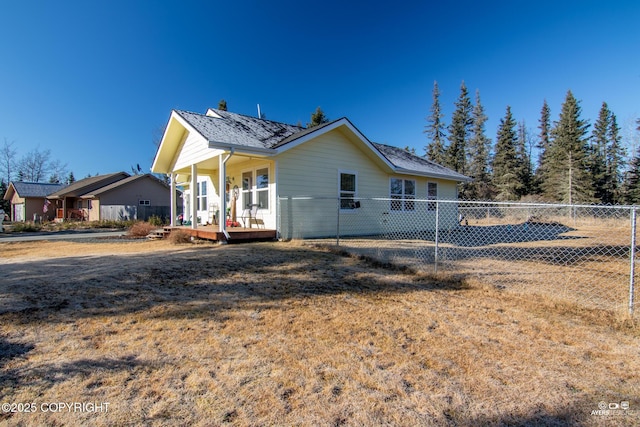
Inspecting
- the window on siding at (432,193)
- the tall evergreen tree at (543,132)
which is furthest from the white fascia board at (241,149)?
the tall evergreen tree at (543,132)

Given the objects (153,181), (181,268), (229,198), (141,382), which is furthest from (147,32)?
(153,181)

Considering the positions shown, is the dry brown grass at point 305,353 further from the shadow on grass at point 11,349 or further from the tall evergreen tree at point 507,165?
the tall evergreen tree at point 507,165

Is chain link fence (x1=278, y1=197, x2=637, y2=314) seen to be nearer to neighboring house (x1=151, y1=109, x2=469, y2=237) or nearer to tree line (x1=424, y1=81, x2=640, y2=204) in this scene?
neighboring house (x1=151, y1=109, x2=469, y2=237)

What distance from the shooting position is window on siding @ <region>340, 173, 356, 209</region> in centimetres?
1166

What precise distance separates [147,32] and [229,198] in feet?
27.1

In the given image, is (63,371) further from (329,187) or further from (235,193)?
(235,193)

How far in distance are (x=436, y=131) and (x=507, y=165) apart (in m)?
9.58

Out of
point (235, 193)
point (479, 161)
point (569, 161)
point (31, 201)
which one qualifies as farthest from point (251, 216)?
point (31, 201)

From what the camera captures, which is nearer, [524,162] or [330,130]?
[330,130]

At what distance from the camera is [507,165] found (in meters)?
35.8

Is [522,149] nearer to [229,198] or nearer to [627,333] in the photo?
[229,198]

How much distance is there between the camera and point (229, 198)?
41.1 feet

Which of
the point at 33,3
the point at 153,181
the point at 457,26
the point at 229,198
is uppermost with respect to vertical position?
the point at 457,26

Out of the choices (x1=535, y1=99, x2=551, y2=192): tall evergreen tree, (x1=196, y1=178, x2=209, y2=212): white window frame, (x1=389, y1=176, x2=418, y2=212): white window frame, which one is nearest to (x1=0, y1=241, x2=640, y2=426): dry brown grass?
(x1=389, y1=176, x2=418, y2=212): white window frame
